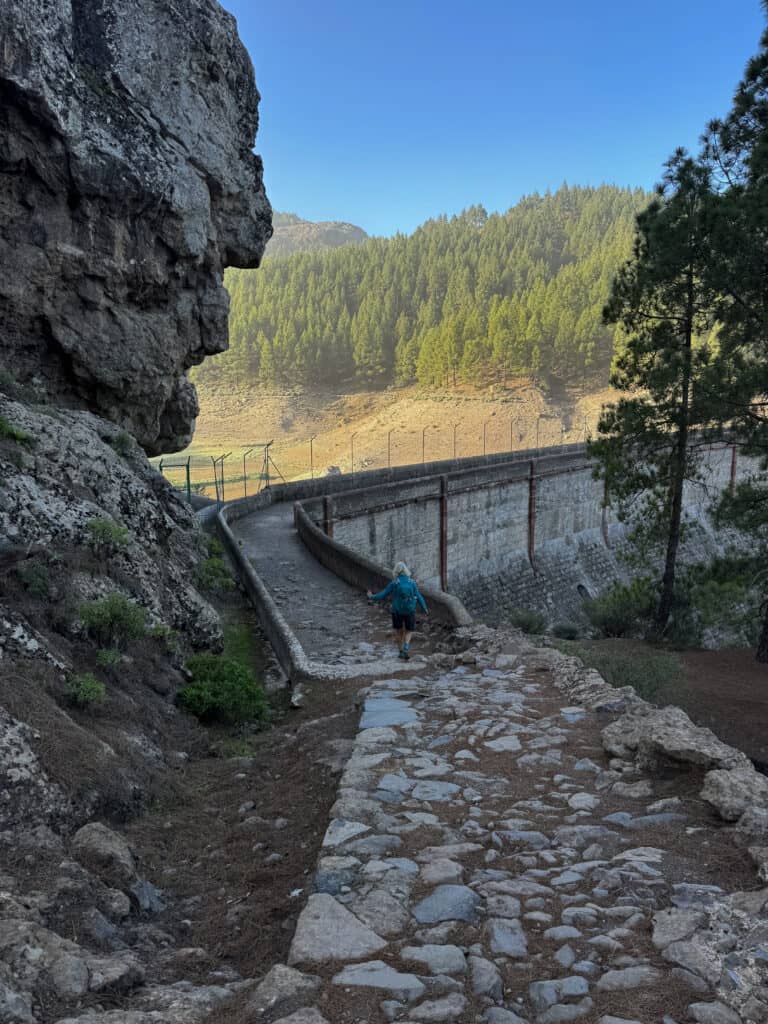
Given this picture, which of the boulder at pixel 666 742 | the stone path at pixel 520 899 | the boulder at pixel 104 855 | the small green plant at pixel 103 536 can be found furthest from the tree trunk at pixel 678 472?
the boulder at pixel 104 855

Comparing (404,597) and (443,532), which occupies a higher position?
(404,597)

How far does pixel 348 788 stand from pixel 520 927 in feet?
6.27

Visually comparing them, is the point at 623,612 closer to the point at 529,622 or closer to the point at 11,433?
the point at 529,622

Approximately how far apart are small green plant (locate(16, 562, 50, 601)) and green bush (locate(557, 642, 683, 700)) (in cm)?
682

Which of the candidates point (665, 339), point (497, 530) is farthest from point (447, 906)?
point (497, 530)

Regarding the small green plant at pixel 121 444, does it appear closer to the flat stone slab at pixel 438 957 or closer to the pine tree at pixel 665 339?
the flat stone slab at pixel 438 957

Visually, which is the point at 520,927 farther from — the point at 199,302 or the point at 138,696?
the point at 199,302

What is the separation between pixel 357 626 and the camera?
38.0 feet

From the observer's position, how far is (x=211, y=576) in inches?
482

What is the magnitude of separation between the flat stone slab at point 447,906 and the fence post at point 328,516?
1629 centimetres

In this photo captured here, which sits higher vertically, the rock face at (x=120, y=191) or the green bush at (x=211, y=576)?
the rock face at (x=120, y=191)

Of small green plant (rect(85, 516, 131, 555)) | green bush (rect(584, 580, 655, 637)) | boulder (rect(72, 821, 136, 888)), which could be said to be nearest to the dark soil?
green bush (rect(584, 580, 655, 637))

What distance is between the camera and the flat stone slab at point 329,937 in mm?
3340

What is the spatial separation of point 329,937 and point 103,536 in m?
5.64
